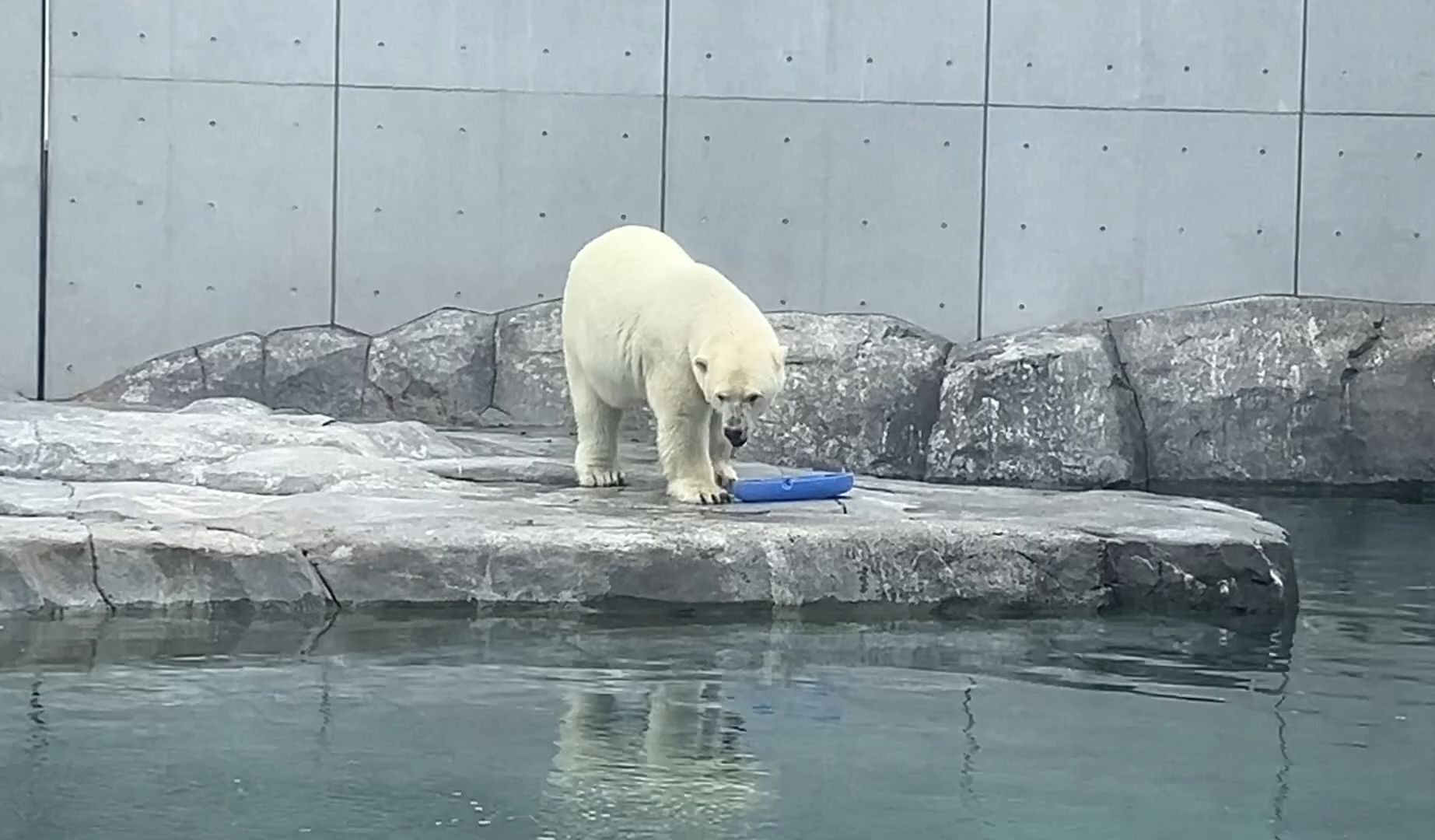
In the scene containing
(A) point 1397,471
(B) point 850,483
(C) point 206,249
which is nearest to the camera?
(B) point 850,483

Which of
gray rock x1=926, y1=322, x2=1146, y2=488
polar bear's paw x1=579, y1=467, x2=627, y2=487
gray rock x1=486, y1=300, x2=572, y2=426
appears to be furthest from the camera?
gray rock x1=486, y1=300, x2=572, y2=426

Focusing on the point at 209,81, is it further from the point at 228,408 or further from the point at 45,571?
the point at 45,571

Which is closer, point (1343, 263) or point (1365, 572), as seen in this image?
point (1365, 572)

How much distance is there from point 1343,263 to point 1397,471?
1.44 m

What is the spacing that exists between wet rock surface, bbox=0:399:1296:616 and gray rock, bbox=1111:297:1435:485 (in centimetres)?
332

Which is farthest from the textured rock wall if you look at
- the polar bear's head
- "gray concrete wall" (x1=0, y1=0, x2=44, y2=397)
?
the polar bear's head

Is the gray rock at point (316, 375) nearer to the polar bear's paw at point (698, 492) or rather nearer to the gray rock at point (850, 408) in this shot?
the gray rock at point (850, 408)

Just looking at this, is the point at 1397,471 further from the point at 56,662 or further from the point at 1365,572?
the point at 56,662

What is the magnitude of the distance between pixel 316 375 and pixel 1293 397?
16.6 feet

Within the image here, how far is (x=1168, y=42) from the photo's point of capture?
9867 millimetres

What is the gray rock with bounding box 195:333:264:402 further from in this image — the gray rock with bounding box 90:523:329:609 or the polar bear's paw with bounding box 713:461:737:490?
the gray rock with bounding box 90:523:329:609

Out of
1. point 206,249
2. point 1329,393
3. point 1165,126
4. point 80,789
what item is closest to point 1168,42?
point 1165,126

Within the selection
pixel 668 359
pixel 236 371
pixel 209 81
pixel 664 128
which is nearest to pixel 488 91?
pixel 664 128

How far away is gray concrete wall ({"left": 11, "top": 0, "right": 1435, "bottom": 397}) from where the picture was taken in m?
9.74
